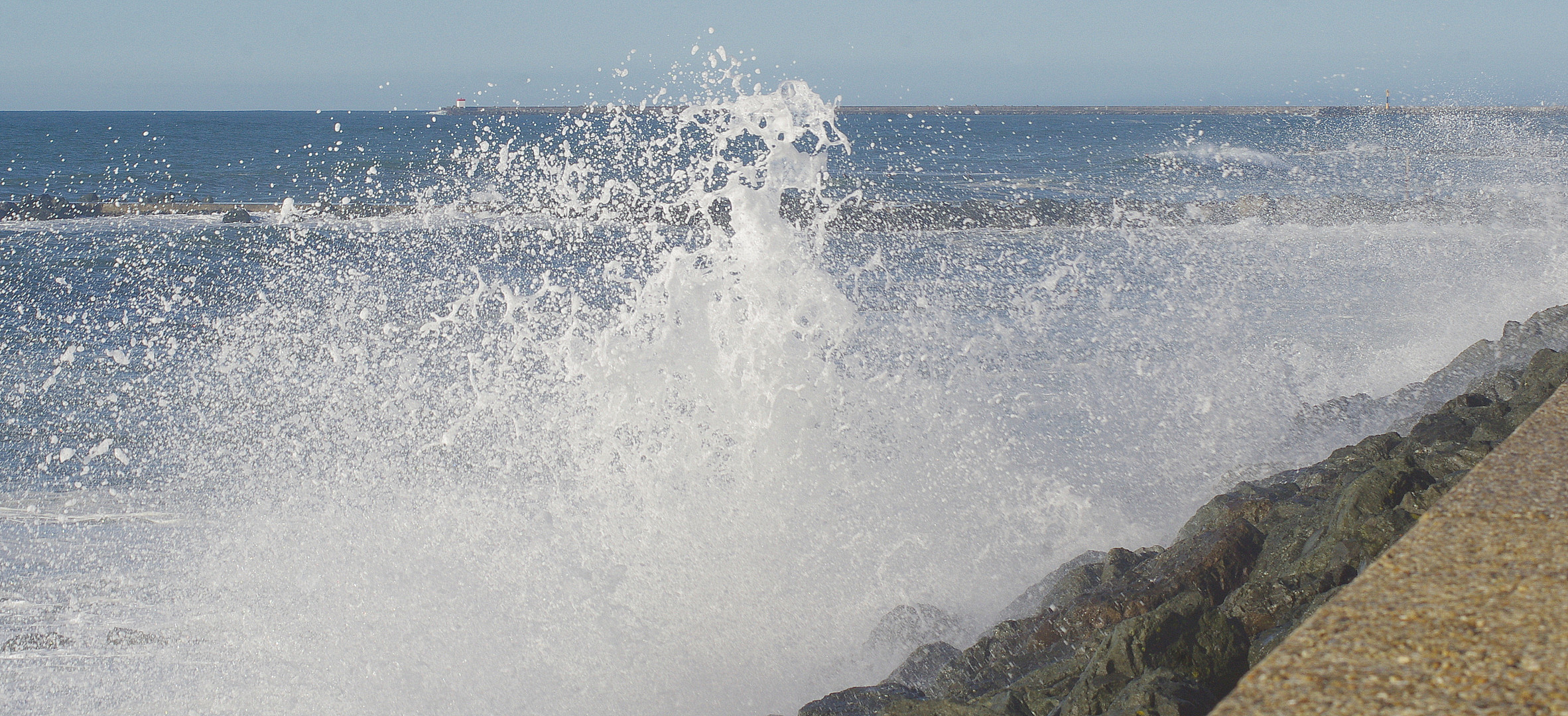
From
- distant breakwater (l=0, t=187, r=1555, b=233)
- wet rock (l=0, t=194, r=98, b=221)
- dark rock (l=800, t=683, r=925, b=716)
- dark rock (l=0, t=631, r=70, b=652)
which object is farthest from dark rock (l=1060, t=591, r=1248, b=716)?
wet rock (l=0, t=194, r=98, b=221)

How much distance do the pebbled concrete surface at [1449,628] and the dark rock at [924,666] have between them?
1.98 m

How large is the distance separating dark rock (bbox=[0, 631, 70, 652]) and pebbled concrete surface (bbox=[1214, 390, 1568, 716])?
14.4 feet

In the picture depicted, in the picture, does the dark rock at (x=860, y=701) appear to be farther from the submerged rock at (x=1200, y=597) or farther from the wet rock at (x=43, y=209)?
the wet rock at (x=43, y=209)

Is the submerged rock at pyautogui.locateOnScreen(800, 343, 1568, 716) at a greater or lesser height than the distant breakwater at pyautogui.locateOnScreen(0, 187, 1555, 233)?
lesser

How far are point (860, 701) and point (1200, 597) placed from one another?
105 centimetres

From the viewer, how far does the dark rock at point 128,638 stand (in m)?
4.31

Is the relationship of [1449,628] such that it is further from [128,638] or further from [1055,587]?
[128,638]

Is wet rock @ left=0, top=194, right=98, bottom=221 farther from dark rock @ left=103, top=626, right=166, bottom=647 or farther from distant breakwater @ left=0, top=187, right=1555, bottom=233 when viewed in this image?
dark rock @ left=103, top=626, right=166, bottom=647

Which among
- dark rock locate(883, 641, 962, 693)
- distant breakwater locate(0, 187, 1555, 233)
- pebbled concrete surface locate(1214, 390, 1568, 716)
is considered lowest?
dark rock locate(883, 641, 962, 693)

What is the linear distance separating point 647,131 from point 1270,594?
47.1 metres

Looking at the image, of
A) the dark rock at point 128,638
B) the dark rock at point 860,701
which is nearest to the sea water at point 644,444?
the dark rock at point 128,638

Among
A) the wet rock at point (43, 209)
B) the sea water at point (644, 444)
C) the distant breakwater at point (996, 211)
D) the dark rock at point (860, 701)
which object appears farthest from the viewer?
the wet rock at point (43, 209)

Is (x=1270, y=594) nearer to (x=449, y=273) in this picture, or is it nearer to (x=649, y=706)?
(x=649, y=706)

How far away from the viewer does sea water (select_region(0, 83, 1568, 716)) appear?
14.3 ft
